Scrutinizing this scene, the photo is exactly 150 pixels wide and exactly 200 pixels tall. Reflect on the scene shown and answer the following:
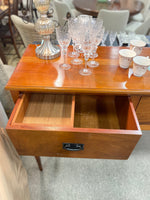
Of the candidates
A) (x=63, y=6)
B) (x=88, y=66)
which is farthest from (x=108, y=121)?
(x=63, y=6)

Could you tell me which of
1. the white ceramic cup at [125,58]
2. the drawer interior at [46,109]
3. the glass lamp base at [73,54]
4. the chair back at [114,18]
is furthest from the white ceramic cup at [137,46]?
the chair back at [114,18]

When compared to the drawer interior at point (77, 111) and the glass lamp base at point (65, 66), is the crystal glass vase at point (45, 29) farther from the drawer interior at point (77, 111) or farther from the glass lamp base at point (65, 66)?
the drawer interior at point (77, 111)

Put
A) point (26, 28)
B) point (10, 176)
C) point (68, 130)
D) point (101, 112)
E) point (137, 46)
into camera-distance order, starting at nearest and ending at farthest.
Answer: point (68, 130) → point (10, 176) → point (137, 46) → point (101, 112) → point (26, 28)

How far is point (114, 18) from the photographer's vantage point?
1791 mm

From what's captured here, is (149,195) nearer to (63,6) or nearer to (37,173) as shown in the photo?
(37,173)

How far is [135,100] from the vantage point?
25.7 inches

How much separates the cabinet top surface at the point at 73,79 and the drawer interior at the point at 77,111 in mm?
74

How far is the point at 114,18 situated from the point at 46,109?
1620 millimetres

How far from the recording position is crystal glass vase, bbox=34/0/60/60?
0.64 m

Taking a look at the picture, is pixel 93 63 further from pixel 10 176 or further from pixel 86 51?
pixel 10 176

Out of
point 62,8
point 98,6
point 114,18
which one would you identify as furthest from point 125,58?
point 98,6

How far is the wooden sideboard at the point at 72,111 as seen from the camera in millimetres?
521

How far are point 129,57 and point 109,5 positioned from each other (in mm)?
2217

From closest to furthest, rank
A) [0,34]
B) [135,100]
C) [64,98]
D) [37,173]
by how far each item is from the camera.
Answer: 1. [135,100]
2. [64,98]
3. [37,173]
4. [0,34]
